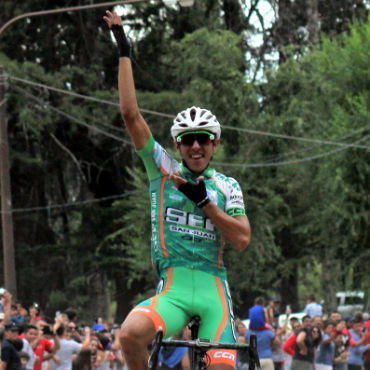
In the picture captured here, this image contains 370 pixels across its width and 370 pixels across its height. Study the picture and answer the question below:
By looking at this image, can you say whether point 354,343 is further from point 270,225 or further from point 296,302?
point 296,302

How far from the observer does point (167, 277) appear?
6410 mm

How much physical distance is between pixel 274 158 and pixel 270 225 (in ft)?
6.95

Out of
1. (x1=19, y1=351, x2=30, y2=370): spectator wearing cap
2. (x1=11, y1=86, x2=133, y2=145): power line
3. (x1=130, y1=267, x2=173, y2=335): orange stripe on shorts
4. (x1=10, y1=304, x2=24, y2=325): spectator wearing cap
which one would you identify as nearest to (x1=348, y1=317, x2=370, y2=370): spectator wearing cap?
(x1=10, y1=304, x2=24, y2=325): spectator wearing cap

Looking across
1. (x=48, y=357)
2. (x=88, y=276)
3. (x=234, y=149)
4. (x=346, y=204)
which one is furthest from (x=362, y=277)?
(x=48, y=357)

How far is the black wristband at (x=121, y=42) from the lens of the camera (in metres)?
6.48

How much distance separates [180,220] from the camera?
6.45 meters

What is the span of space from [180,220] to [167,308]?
573 millimetres

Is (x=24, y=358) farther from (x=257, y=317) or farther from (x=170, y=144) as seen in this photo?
(x=170, y=144)

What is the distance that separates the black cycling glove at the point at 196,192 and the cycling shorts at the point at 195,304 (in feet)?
1.92

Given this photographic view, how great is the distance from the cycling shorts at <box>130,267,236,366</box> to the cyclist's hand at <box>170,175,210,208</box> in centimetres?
59

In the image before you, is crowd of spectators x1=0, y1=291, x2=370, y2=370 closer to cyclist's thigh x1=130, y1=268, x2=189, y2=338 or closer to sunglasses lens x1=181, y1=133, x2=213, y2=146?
cyclist's thigh x1=130, y1=268, x2=189, y2=338

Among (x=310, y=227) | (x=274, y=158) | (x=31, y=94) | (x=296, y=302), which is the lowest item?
(x=296, y=302)

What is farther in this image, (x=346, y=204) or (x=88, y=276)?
(x=88, y=276)

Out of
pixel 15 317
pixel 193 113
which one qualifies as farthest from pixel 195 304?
pixel 15 317
